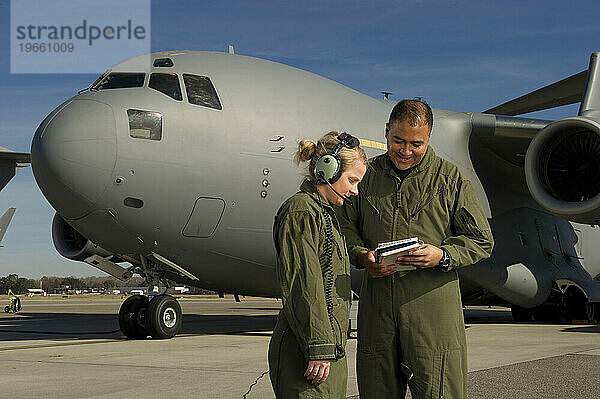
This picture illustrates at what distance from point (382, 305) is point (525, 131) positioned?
1004 cm

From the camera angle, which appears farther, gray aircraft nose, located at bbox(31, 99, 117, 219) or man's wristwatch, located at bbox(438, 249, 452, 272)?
gray aircraft nose, located at bbox(31, 99, 117, 219)

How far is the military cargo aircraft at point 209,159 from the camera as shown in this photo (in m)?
8.73

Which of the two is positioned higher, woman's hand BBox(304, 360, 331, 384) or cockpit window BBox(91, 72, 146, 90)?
cockpit window BBox(91, 72, 146, 90)

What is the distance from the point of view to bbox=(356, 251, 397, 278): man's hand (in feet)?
10.5

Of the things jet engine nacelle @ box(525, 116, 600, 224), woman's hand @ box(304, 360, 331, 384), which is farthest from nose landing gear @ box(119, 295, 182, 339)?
woman's hand @ box(304, 360, 331, 384)

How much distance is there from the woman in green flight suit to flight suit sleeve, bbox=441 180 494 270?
1.60 feet

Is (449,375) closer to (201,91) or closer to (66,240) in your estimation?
(201,91)

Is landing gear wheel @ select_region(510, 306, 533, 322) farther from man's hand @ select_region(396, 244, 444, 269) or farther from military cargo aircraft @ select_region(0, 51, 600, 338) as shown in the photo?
man's hand @ select_region(396, 244, 444, 269)

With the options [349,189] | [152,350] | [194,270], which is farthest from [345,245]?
[194,270]

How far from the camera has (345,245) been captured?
335 cm

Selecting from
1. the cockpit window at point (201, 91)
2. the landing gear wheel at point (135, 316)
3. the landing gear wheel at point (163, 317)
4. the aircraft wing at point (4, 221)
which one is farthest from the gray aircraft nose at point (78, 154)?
the aircraft wing at point (4, 221)

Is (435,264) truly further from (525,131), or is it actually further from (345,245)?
(525,131)

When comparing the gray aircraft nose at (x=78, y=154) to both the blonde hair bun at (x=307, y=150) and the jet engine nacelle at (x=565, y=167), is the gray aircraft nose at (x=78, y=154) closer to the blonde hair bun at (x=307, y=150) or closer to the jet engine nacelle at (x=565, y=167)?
the blonde hair bun at (x=307, y=150)

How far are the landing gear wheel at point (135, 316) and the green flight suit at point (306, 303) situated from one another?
741 centimetres
